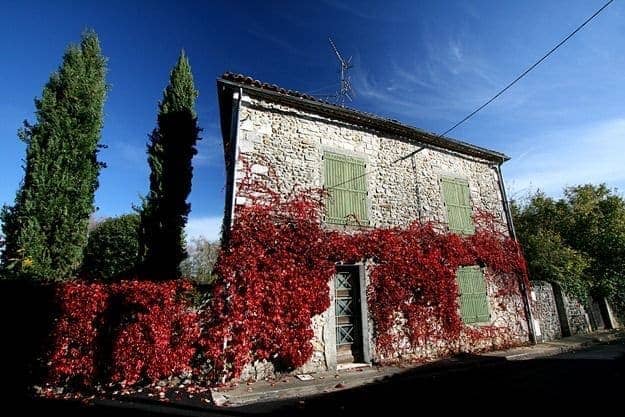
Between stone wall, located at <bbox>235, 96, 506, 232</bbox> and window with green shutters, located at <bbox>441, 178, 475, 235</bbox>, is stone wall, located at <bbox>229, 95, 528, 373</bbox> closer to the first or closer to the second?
stone wall, located at <bbox>235, 96, 506, 232</bbox>

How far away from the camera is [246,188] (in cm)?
653

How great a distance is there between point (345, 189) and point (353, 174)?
511 mm

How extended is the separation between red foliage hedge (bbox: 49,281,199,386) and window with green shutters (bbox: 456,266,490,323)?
669 centimetres

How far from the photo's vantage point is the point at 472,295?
844cm

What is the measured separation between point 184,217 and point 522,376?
8.74 m

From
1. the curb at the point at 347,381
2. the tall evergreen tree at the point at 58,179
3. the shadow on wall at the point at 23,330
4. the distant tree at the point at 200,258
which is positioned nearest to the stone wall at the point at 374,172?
the curb at the point at 347,381

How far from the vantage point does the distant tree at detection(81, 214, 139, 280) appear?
1418cm

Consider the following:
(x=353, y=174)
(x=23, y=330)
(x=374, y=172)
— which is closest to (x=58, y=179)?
(x=23, y=330)

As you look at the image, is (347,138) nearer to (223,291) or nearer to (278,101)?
(278,101)

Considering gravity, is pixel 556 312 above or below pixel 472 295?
below

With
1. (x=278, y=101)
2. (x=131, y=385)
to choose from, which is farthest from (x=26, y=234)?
(x=278, y=101)

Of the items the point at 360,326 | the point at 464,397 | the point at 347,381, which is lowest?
the point at 464,397

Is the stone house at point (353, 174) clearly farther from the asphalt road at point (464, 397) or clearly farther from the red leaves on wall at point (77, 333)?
the red leaves on wall at point (77, 333)

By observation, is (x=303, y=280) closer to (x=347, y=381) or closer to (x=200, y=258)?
(x=347, y=381)
